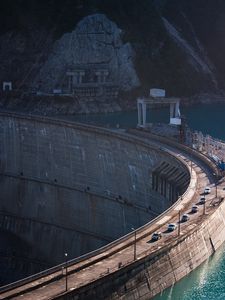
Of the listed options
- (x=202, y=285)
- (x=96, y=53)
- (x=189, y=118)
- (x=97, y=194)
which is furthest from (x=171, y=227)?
(x=96, y=53)

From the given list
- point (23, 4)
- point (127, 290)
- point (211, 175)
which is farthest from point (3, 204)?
point (23, 4)

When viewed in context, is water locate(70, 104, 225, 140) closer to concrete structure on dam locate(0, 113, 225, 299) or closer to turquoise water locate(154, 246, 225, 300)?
concrete structure on dam locate(0, 113, 225, 299)

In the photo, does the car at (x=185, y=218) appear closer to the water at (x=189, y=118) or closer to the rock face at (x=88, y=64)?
the water at (x=189, y=118)

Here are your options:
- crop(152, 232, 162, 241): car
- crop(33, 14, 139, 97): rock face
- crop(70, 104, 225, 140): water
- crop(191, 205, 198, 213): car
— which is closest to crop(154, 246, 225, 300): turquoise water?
crop(152, 232, 162, 241): car

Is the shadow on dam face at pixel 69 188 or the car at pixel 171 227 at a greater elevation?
the car at pixel 171 227

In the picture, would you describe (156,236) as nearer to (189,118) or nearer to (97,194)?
(97,194)

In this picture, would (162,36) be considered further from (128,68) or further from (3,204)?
(3,204)

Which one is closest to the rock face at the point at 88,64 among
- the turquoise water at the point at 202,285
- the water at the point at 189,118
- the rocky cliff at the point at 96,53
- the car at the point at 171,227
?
the rocky cliff at the point at 96,53
